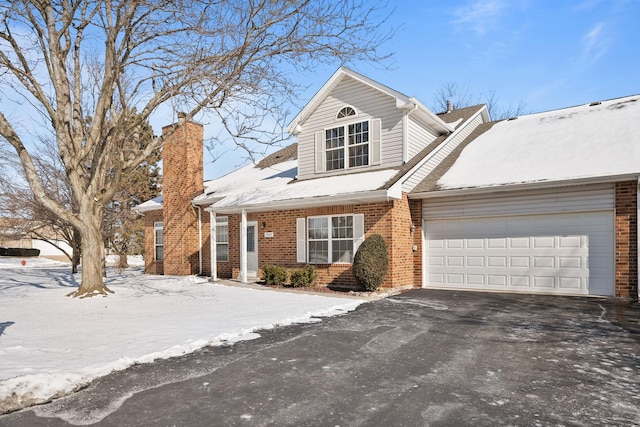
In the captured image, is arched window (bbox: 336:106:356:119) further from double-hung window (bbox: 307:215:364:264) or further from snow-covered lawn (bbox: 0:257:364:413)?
snow-covered lawn (bbox: 0:257:364:413)

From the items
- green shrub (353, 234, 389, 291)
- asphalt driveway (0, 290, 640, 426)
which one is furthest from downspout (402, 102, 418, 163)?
asphalt driveway (0, 290, 640, 426)

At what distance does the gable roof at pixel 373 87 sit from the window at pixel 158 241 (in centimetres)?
826

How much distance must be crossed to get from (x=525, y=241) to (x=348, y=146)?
6323mm

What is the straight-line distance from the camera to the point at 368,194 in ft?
38.2

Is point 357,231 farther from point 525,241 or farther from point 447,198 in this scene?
point 525,241

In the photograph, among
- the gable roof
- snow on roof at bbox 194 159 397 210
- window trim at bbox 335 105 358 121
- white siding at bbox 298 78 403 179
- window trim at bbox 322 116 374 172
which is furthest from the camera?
window trim at bbox 335 105 358 121

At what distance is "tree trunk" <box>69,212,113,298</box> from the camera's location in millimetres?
10570

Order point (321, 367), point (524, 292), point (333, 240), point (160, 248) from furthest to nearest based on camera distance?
point (160, 248) < point (333, 240) < point (524, 292) < point (321, 367)

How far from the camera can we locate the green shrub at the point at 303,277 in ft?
42.1

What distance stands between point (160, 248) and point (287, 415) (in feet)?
56.9

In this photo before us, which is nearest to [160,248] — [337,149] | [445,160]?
[337,149]

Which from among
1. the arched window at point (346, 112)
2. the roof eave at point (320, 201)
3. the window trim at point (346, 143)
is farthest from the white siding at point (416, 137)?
the roof eave at point (320, 201)

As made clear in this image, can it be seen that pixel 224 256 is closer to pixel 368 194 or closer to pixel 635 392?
pixel 368 194

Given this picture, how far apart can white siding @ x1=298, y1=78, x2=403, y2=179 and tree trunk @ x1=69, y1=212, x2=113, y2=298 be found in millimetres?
7204
